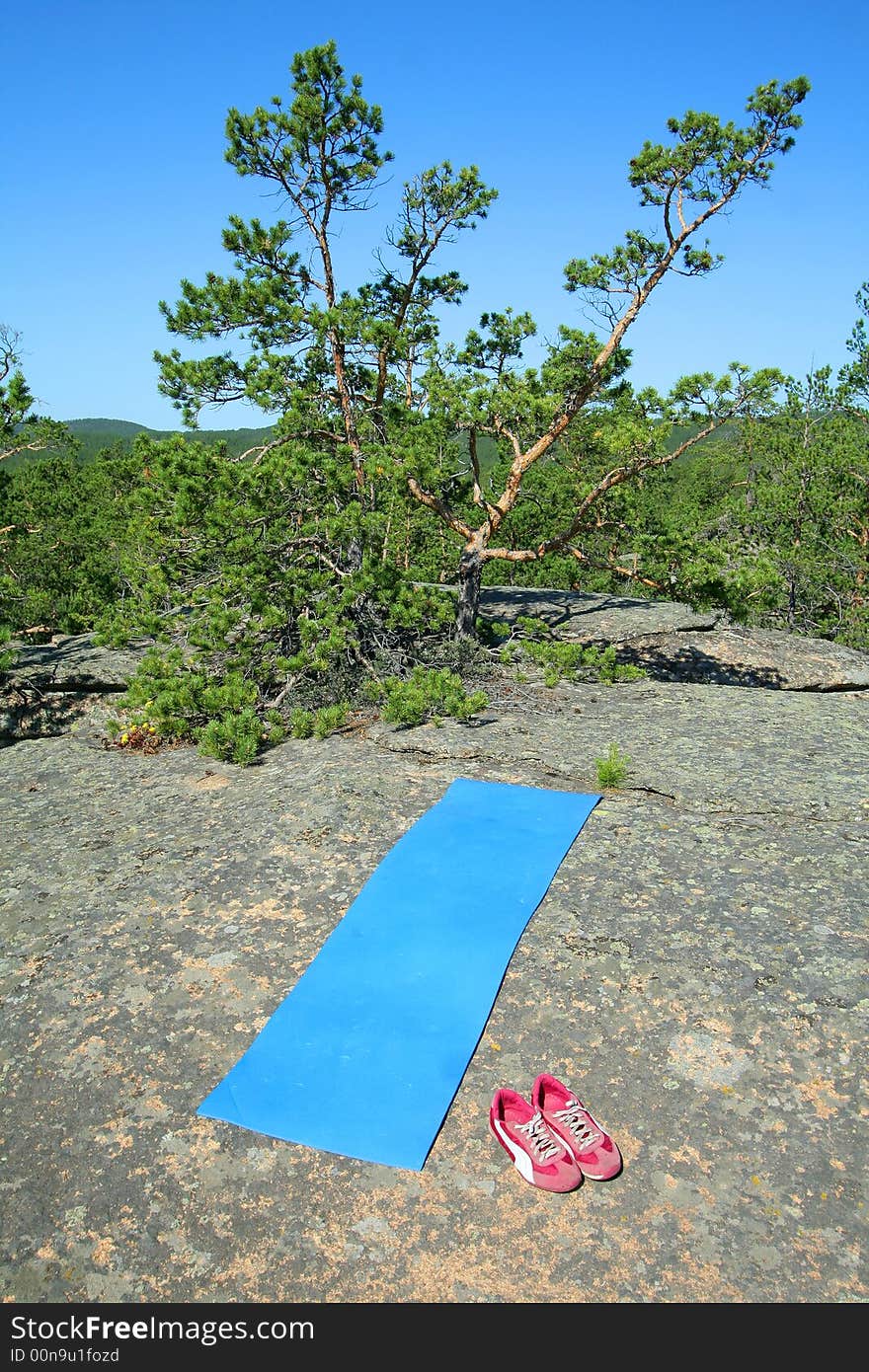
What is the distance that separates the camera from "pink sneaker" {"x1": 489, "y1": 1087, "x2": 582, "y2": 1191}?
340 cm

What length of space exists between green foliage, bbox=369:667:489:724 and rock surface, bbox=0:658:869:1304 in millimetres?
1045

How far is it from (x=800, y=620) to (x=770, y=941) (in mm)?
15005

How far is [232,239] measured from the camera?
32.2 feet

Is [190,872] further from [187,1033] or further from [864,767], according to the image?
[864,767]

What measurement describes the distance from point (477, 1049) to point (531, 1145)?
676mm

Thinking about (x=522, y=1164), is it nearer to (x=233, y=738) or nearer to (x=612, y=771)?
(x=612, y=771)

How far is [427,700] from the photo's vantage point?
8500 millimetres

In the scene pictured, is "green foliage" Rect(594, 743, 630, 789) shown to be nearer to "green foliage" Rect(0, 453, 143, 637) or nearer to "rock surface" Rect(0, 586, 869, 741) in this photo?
"rock surface" Rect(0, 586, 869, 741)

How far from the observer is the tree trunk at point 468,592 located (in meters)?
11.0

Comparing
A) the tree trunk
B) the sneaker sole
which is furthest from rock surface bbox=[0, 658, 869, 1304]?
the tree trunk

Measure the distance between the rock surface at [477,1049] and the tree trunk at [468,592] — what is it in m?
4.09

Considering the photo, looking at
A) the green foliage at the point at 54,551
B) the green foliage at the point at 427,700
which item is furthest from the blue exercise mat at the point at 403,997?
the green foliage at the point at 54,551

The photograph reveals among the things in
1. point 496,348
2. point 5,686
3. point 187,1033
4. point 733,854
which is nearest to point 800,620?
point 496,348
